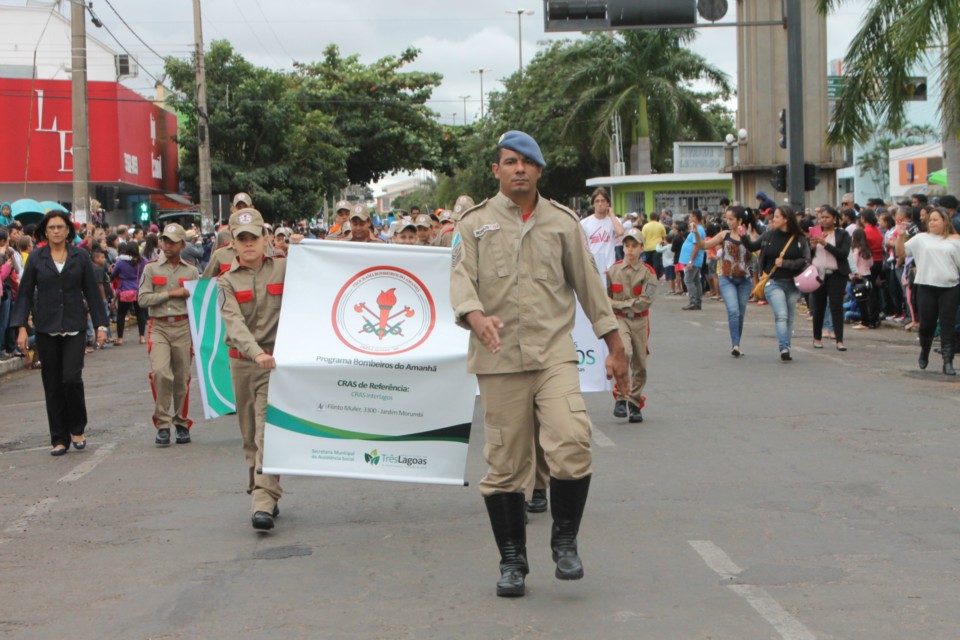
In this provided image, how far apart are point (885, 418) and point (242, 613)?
23.2ft

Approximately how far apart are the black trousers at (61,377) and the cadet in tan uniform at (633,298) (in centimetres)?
455

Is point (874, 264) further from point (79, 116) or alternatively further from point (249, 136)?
point (249, 136)

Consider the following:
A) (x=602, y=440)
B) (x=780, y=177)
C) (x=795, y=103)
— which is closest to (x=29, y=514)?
(x=602, y=440)

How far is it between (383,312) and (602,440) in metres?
3.41

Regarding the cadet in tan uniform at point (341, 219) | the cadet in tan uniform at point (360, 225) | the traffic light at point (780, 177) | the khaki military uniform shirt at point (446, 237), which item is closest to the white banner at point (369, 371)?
the cadet in tan uniform at point (360, 225)

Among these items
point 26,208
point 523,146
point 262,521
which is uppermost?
point 26,208

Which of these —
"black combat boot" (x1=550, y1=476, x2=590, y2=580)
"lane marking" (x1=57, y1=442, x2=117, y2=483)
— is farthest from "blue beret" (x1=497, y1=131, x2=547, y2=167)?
"lane marking" (x1=57, y1=442, x2=117, y2=483)

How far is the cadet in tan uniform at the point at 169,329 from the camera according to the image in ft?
35.7

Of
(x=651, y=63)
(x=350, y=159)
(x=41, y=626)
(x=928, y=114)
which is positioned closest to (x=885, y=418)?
(x=41, y=626)

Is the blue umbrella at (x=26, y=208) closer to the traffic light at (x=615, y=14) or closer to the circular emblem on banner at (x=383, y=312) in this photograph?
the traffic light at (x=615, y=14)

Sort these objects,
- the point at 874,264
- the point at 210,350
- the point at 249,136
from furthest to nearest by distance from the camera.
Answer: the point at 249,136, the point at 874,264, the point at 210,350

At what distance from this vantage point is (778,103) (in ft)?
125

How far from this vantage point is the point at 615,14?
2273 cm

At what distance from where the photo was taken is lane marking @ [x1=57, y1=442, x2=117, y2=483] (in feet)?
30.9
